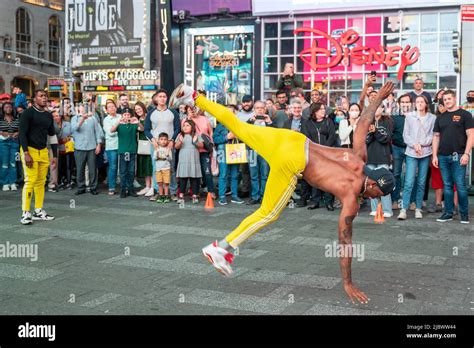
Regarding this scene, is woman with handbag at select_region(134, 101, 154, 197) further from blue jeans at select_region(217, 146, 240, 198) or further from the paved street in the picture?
the paved street

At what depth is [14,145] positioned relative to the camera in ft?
48.8

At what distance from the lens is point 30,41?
2159 inches

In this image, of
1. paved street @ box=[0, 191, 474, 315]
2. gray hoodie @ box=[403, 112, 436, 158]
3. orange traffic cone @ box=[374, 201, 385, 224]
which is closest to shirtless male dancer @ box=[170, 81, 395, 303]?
paved street @ box=[0, 191, 474, 315]

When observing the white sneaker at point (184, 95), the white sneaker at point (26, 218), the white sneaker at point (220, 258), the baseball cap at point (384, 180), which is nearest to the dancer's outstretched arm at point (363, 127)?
the baseball cap at point (384, 180)

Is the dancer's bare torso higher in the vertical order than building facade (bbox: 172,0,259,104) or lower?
lower

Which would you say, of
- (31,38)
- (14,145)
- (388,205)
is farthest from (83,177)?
(31,38)

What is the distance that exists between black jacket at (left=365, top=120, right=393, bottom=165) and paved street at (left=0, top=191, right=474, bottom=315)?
1060 mm

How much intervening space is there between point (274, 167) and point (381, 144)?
519cm

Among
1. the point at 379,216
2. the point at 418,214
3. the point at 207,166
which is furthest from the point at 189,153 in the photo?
the point at 418,214

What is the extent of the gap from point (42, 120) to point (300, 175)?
5834 millimetres

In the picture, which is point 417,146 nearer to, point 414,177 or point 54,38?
point 414,177

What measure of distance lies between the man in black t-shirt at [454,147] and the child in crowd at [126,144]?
643 cm

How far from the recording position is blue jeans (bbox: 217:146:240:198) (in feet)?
40.7

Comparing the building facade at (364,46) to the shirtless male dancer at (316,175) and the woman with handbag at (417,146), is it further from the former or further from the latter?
the shirtless male dancer at (316,175)
